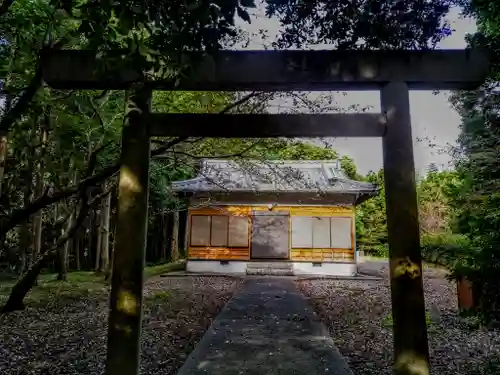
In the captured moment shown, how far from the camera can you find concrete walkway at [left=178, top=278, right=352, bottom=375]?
149 inches

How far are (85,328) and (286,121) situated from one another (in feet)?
15.7

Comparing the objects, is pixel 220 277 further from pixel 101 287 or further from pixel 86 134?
pixel 86 134

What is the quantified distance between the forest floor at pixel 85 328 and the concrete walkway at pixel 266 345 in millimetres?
322

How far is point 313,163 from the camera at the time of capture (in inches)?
695

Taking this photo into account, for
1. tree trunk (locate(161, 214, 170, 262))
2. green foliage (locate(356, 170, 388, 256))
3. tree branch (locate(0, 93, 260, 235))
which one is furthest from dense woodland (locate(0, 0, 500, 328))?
green foliage (locate(356, 170, 388, 256))

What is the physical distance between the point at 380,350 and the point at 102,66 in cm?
419

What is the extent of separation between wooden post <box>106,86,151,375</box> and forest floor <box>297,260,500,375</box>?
2359 mm

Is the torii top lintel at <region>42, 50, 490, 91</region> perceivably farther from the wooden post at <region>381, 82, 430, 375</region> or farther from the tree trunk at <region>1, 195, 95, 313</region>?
the tree trunk at <region>1, 195, 95, 313</region>

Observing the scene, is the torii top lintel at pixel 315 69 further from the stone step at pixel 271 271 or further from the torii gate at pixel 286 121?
the stone step at pixel 271 271

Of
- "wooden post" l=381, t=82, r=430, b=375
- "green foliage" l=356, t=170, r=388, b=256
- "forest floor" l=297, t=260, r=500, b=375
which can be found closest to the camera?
"wooden post" l=381, t=82, r=430, b=375

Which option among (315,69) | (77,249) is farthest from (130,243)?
(77,249)

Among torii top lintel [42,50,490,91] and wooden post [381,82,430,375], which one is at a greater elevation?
torii top lintel [42,50,490,91]

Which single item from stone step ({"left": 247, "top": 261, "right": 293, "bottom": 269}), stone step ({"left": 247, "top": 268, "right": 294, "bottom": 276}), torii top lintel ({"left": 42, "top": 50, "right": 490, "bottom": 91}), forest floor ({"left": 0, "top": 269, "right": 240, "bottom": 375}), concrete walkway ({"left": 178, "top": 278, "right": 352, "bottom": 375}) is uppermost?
torii top lintel ({"left": 42, "top": 50, "right": 490, "bottom": 91})

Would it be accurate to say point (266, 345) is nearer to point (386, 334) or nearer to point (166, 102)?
point (386, 334)
